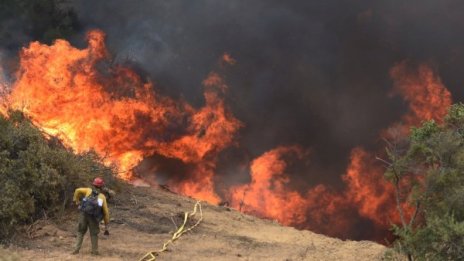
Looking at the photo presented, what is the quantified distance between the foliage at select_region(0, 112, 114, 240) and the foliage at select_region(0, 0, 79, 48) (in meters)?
12.0

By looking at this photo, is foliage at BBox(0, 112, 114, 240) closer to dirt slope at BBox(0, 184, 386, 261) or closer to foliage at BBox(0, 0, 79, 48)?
dirt slope at BBox(0, 184, 386, 261)

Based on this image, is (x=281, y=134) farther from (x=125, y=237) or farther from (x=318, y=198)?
(x=125, y=237)

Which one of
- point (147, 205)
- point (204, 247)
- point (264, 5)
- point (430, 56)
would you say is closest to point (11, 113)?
point (147, 205)

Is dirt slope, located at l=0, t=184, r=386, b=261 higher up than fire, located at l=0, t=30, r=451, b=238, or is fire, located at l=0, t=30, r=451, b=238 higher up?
fire, located at l=0, t=30, r=451, b=238

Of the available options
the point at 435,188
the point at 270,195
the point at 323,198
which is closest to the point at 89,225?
the point at 435,188

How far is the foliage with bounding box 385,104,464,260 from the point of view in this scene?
24.9ft

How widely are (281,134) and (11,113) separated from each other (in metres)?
11.8

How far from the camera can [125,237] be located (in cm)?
1194

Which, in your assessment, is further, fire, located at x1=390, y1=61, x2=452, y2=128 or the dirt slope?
fire, located at x1=390, y1=61, x2=452, y2=128

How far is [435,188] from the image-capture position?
8688mm

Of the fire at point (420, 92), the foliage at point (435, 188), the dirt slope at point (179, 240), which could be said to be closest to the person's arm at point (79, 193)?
the dirt slope at point (179, 240)

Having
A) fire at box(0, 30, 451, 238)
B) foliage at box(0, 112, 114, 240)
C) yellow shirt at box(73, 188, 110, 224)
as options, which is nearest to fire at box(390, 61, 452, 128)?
fire at box(0, 30, 451, 238)

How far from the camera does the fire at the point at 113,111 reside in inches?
724

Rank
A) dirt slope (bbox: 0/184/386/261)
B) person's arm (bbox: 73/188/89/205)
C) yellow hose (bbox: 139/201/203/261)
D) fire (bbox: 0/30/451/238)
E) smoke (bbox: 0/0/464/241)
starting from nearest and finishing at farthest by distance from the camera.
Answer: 1. person's arm (bbox: 73/188/89/205)
2. yellow hose (bbox: 139/201/203/261)
3. dirt slope (bbox: 0/184/386/261)
4. fire (bbox: 0/30/451/238)
5. smoke (bbox: 0/0/464/241)
